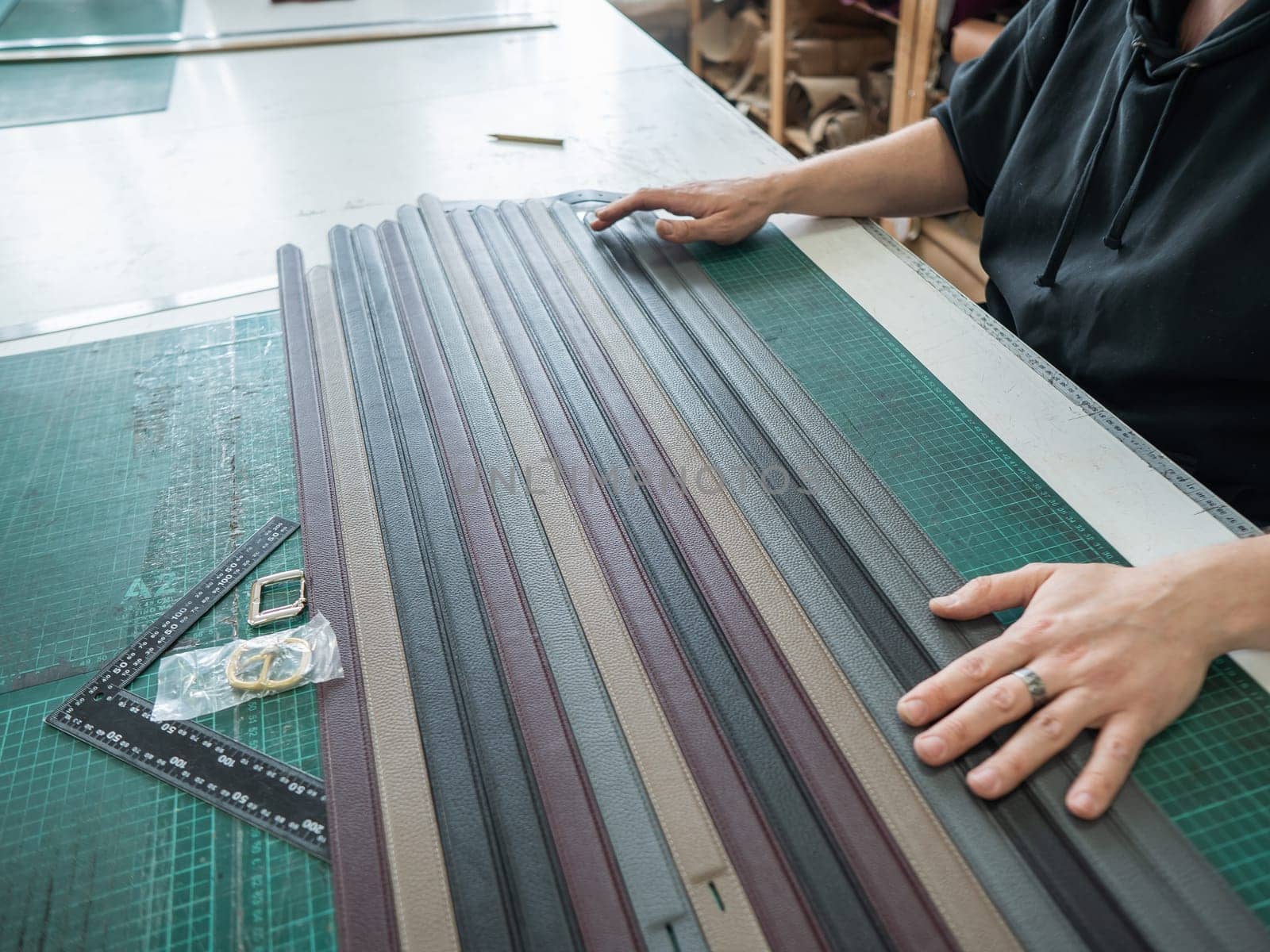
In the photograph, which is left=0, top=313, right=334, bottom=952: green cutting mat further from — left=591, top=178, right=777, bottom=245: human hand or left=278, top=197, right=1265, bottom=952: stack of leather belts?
left=591, top=178, right=777, bottom=245: human hand

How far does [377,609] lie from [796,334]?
2.29ft

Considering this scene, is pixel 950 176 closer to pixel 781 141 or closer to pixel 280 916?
pixel 280 916

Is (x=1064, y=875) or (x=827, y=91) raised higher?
(x=1064, y=875)

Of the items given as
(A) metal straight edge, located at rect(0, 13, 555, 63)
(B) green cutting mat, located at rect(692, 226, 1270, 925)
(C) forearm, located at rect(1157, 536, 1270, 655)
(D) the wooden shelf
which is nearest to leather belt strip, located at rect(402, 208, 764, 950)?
(B) green cutting mat, located at rect(692, 226, 1270, 925)

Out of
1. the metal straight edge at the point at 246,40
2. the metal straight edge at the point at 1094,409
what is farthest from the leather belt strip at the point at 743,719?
the metal straight edge at the point at 246,40

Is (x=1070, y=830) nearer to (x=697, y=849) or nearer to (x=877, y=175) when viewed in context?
(x=697, y=849)

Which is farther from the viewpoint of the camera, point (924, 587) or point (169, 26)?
point (169, 26)

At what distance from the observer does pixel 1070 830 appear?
0.68m

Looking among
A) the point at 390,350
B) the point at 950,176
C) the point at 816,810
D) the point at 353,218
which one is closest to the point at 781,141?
the point at 950,176

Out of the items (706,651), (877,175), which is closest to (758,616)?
(706,651)

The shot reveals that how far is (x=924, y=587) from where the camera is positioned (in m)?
0.87

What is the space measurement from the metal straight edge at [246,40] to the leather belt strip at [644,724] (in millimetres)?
1674

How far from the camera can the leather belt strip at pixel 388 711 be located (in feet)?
2.15

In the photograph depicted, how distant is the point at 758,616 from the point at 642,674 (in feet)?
0.43
